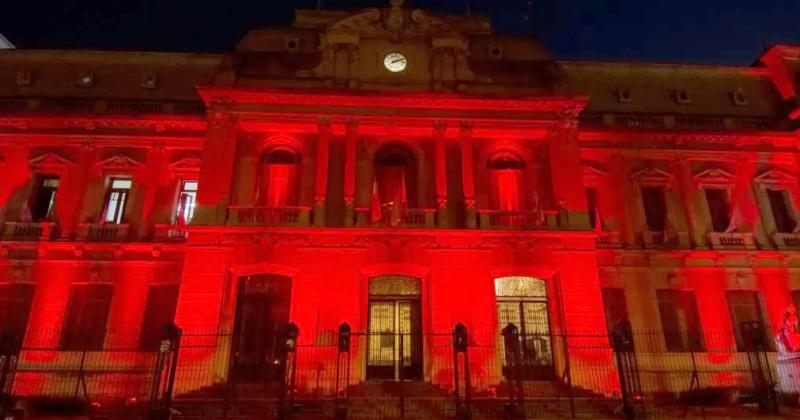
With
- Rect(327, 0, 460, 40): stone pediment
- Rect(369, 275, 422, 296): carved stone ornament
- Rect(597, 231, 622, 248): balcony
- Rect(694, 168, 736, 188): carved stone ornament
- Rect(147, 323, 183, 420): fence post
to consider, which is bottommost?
Rect(147, 323, 183, 420): fence post

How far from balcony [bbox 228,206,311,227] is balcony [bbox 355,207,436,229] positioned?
5.79ft

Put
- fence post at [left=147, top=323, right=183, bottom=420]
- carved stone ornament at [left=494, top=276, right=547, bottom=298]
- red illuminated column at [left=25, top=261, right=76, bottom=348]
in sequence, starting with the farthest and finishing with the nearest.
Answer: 1. red illuminated column at [left=25, top=261, right=76, bottom=348]
2. carved stone ornament at [left=494, top=276, right=547, bottom=298]
3. fence post at [left=147, top=323, right=183, bottom=420]

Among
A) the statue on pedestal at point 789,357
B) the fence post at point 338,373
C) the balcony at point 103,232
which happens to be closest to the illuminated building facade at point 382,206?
the balcony at point 103,232

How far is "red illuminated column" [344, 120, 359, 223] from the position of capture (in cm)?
1861

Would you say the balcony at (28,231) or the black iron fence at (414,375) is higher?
the balcony at (28,231)

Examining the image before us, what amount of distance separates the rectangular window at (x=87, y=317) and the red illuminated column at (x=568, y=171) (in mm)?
15880

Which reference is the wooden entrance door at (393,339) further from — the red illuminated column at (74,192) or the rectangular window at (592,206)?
the red illuminated column at (74,192)

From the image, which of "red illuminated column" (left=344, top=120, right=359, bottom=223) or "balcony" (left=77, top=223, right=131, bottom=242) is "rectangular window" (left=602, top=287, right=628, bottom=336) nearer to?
"red illuminated column" (left=344, top=120, right=359, bottom=223)

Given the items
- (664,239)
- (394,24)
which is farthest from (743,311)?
(394,24)

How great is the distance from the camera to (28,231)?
19938 mm

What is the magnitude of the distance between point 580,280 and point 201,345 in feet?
38.8

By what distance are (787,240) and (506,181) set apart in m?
11.0

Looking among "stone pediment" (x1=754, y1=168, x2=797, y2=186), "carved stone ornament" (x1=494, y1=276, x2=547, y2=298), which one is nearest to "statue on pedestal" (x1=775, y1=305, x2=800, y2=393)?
"carved stone ornament" (x1=494, y1=276, x2=547, y2=298)

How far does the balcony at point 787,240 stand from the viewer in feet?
69.1
